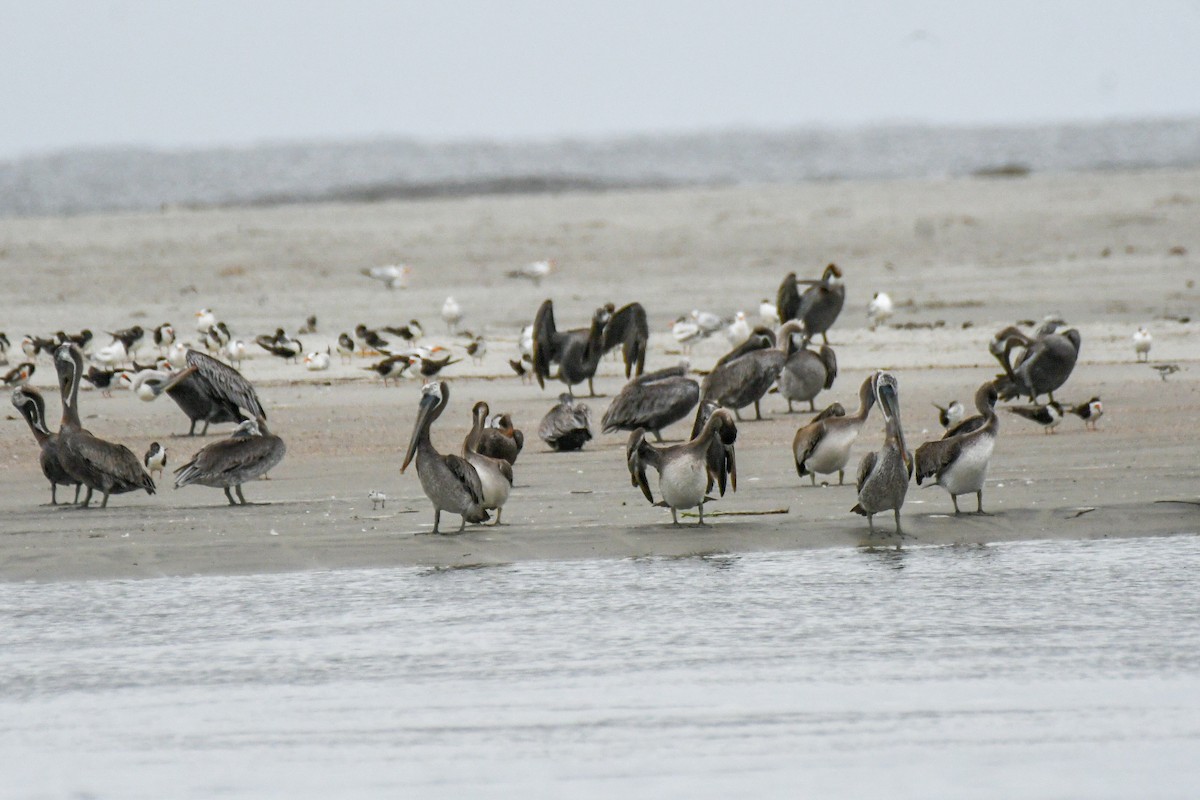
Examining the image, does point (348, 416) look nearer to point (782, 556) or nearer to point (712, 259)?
point (782, 556)

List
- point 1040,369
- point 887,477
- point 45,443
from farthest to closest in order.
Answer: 1. point 1040,369
2. point 45,443
3. point 887,477

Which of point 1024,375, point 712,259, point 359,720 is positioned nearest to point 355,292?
point 712,259

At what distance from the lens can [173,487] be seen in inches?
407

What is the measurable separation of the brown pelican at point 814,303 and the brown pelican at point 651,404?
A: 15.3ft

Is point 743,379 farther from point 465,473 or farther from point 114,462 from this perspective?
point 114,462

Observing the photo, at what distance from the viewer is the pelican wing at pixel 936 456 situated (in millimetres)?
8875

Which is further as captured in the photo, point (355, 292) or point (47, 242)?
point (47, 242)

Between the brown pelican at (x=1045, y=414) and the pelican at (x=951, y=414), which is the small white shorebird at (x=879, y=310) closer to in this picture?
the brown pelican at (x=1045, y=414)

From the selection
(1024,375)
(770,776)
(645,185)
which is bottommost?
(770,776)

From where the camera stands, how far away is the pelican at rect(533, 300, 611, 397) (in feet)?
45.5

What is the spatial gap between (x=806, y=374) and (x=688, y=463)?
424 cm

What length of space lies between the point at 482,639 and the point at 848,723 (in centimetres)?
171

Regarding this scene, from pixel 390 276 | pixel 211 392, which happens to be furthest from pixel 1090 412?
pixel 390 276

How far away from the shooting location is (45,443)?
380 inches
